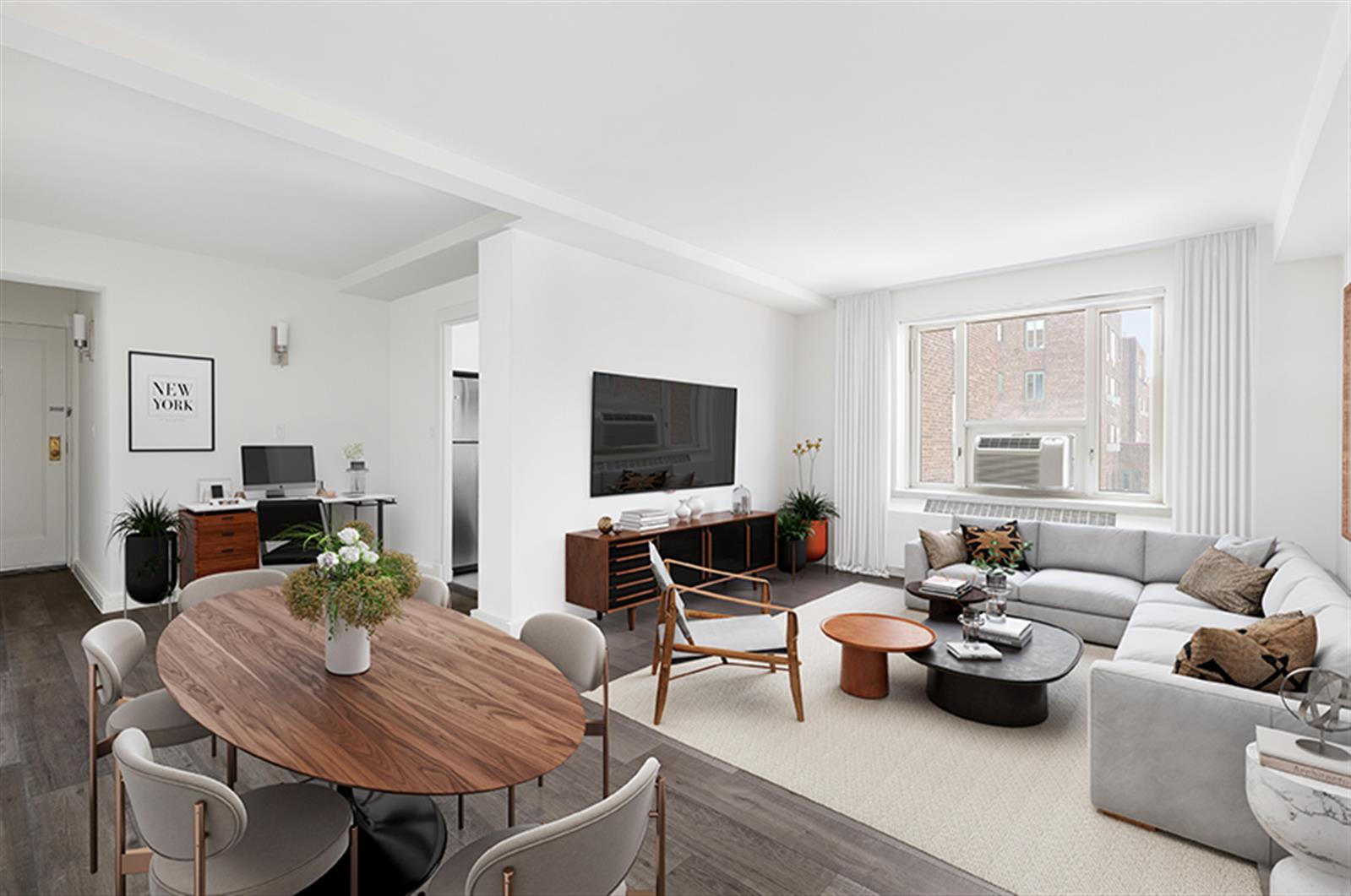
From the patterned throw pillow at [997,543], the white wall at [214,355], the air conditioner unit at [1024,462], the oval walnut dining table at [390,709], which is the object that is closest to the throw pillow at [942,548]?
the patterned throw pillow at [997,543]

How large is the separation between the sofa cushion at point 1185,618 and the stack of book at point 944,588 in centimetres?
88

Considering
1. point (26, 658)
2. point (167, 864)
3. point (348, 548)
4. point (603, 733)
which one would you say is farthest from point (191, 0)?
point (26, 658)

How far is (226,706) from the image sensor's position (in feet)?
5.43

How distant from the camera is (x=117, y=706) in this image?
229 centimetres

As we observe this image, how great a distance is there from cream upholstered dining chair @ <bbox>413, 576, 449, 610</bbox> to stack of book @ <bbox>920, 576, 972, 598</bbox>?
2.88 metres

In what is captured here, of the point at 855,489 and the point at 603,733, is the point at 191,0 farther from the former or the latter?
the point at 855,489

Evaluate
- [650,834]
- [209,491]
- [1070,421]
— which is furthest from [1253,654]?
[209,491]

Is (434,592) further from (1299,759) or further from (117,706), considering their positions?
(1299,759)

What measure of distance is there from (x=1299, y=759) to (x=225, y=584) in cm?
417

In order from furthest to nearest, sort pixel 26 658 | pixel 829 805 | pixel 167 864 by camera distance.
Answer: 1. pixel 26 658
2. pixel 829 805
3. pixel 167 864

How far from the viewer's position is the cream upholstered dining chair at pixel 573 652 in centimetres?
216

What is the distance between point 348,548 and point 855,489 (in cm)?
541

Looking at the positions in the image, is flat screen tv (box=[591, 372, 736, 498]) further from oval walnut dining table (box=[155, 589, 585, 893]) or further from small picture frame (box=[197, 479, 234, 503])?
small picture frame (box=[197, 479, 234, 503])

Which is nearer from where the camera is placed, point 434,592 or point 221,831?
point 221,831
